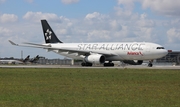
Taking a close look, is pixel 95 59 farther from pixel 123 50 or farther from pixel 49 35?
pixel 49 35

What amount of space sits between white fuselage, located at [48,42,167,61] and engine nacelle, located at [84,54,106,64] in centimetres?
109

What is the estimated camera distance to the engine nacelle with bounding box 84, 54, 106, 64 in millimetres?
53156

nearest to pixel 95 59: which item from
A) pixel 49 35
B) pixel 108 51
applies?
pixel 108 51

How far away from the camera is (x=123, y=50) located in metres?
53.0

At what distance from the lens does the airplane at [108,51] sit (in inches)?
2020

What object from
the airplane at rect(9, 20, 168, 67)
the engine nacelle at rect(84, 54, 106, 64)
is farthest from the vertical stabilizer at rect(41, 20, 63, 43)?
the engine nacelle at rect(84, 54, 106, 64)

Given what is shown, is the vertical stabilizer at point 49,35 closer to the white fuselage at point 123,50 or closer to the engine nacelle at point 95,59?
the white fuselage at point 123,50

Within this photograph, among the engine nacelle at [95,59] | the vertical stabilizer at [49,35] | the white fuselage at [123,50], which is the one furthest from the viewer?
the vertical stabilizer at [49,35]

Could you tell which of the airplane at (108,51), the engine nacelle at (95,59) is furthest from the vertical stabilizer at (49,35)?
the engine nacelle at (95,59)
